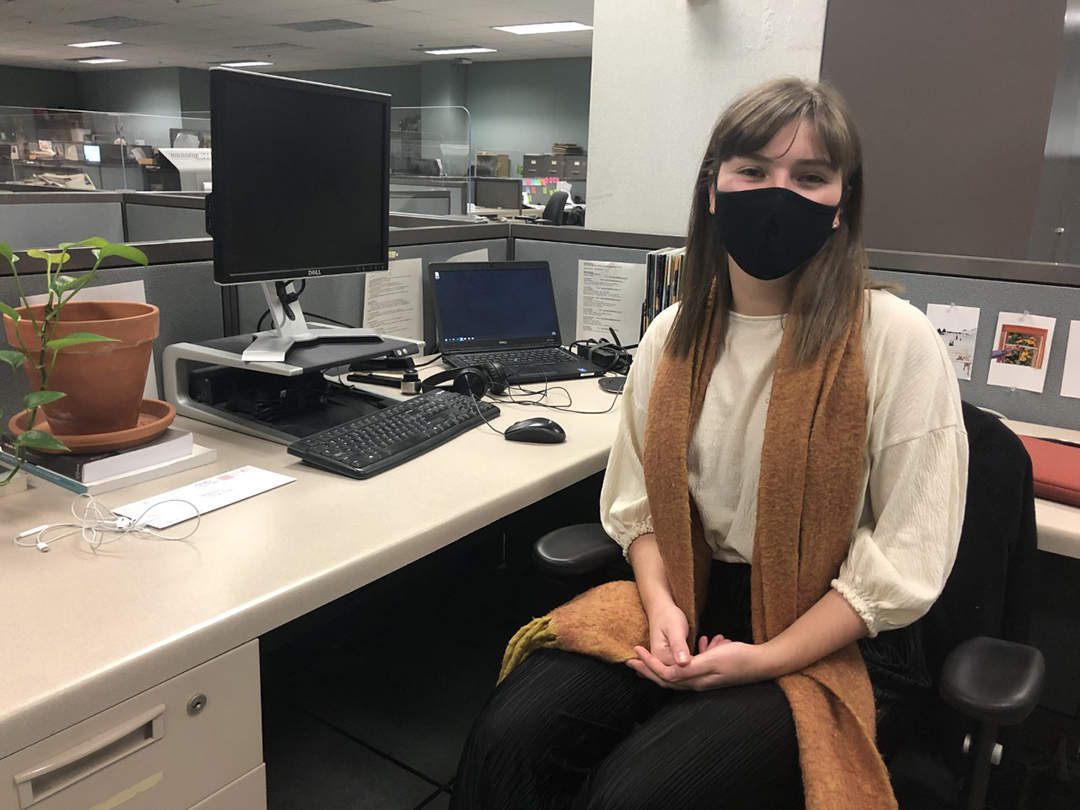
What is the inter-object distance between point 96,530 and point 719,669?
70cm

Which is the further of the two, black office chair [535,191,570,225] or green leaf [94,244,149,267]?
black office chair [535,191,570,225]

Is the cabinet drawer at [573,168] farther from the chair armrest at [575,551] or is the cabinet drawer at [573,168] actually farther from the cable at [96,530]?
the cable at [96,530]

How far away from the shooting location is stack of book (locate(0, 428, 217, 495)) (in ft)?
3.31

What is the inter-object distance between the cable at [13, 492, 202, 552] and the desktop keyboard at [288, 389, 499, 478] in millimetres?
207

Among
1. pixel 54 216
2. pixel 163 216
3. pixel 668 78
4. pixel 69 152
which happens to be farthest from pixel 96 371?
pixel 69 152

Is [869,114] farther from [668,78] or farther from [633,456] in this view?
[633,456]

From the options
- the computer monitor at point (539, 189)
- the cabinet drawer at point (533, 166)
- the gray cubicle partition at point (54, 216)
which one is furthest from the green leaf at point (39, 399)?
the cabinet drawer at point (533, 166)

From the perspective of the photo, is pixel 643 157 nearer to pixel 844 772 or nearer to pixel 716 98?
pixel 716 98

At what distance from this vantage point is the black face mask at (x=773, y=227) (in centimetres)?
98

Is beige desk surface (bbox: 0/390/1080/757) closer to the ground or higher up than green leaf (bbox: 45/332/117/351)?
closer to the ground

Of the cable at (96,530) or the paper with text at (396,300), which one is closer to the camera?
the cable at (96,530)

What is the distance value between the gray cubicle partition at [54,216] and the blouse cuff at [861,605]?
251 cm

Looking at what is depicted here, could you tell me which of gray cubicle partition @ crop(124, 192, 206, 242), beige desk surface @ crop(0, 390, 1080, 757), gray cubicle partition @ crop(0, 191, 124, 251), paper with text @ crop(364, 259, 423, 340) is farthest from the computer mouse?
gray cubicle partition @ crop(0, 191, 124, 251)

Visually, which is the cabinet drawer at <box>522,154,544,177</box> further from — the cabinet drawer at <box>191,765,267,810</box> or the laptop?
the cabinet drawer at <box>191,765,267,810</box>
